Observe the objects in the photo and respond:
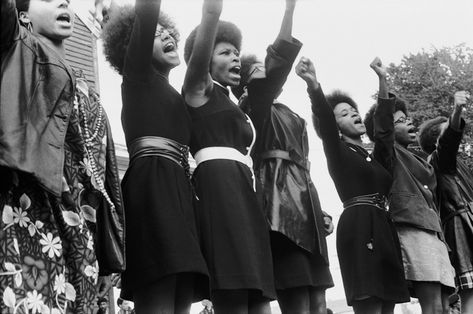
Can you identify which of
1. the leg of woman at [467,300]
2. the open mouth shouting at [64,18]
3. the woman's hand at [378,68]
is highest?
the open mouth shouting at [64,18]

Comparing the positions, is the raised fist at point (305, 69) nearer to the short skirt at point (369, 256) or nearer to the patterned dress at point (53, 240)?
the short skirt at point (369, 256)

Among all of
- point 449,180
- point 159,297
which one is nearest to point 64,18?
point 159,297

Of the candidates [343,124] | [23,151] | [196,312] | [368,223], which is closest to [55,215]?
[23,151]

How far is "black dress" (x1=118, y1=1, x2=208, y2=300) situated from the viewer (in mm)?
3172

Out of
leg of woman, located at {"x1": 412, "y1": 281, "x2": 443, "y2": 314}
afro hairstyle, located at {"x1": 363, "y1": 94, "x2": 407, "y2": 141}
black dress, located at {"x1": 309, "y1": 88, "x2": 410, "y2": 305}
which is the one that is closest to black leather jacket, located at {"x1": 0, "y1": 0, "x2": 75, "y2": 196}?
black dress, located at {"x1": 309, "y1": 88, "x2": 410, "y2": 305}

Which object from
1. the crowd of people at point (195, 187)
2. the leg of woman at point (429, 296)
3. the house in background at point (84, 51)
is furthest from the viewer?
the house in background at point (84, 51)

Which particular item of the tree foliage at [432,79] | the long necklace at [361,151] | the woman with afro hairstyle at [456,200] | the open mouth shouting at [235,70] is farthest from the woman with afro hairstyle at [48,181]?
the tree foliage at [432,79]

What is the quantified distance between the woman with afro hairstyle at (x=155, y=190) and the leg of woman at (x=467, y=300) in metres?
2.79

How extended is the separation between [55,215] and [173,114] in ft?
3.17

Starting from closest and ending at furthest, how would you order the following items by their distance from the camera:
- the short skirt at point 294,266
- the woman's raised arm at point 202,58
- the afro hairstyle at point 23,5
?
the afro hairstyle at point 23,5, the woman's raised arm at point 202,58, the short skirt at point 294,266

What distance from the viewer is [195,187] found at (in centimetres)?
367

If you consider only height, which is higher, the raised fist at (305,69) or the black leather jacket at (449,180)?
the raised fist at (305,69)

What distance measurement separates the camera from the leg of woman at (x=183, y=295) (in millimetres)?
3307

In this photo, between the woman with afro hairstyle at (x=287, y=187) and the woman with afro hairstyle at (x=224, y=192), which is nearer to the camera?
the woman with afro hairstyle at (x=224, y=192)
